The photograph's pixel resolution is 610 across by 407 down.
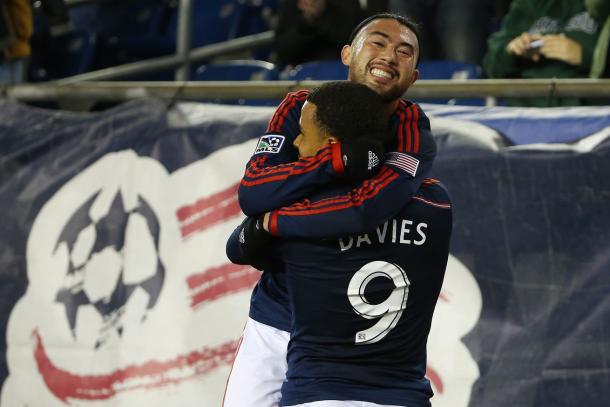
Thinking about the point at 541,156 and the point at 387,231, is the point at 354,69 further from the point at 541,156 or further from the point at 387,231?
the point at 541,156

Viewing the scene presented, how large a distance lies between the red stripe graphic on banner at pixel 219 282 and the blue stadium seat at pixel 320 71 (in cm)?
156

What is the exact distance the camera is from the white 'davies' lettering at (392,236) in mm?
3049

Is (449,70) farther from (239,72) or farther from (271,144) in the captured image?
(271,144)

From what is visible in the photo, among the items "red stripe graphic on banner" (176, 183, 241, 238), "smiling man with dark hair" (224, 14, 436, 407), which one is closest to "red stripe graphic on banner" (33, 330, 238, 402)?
"red stripe graphic on banner" (176, 183, 241, 238)

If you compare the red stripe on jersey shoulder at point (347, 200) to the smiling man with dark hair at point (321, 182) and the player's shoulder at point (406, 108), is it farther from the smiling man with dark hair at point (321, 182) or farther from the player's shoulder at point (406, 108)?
the player's shoulder at point (406, 108)

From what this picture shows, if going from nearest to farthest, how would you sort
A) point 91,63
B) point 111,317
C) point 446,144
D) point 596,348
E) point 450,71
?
point 596,348 < point 446,144 < point 111,317 < point 450,71 < point 91,63

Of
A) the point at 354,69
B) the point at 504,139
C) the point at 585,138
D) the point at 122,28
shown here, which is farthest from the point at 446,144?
the point at 122,28

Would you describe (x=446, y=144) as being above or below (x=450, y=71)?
Result: below

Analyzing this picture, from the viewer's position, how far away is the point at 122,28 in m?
9.02

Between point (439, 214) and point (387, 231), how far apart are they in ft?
0.53

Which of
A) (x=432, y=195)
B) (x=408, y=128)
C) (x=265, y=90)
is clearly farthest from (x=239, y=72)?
(x=432, y=195)

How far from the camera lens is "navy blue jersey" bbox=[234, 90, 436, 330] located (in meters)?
2.98

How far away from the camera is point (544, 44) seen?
5.27 meters

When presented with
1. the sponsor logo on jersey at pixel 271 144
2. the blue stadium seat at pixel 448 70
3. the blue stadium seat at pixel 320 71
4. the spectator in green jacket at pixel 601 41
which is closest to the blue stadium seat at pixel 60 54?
the blue stadium seat at pixel 320 71
